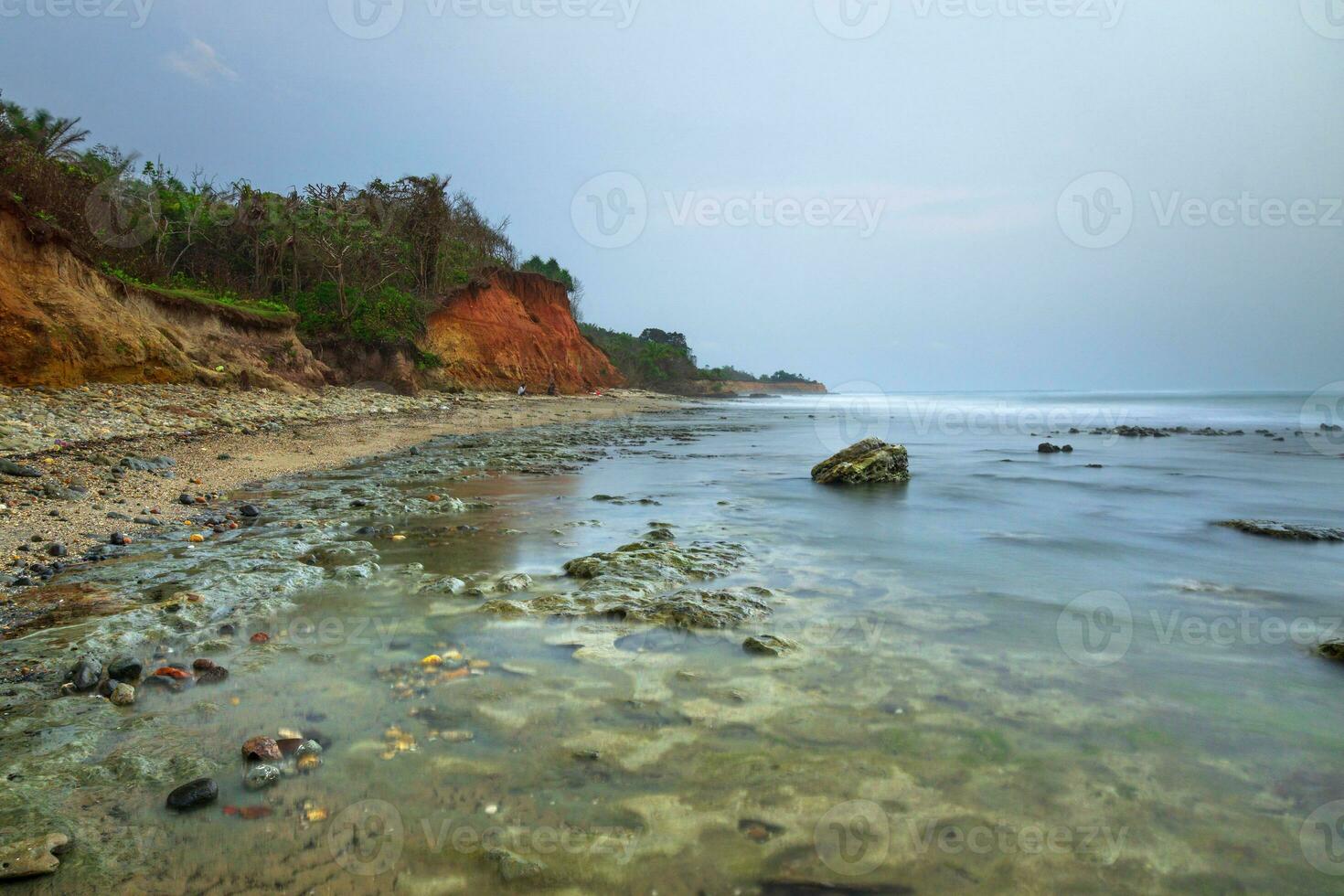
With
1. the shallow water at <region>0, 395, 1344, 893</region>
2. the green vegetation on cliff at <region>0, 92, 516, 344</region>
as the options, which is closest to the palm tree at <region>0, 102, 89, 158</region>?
the green vegetation on cliff at <region>0, 92, 516, 344</region>

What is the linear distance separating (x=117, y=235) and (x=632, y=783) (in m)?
27.8

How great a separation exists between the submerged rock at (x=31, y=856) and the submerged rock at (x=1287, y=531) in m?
10.6

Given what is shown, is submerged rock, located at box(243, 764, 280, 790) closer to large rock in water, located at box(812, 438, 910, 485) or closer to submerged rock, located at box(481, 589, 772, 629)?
submerged rock, located at box(481, 589, 772, 629)

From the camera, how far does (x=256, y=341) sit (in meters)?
20.2

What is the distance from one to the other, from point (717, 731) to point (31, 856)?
2.28 m

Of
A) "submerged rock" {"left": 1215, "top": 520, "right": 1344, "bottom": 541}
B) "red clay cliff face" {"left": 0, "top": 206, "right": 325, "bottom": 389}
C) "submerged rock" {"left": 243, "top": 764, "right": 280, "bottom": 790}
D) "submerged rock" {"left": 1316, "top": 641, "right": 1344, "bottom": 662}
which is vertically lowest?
"submerged rock" {"left": 243, "top": 764, "right": 280, "bottom": 790}

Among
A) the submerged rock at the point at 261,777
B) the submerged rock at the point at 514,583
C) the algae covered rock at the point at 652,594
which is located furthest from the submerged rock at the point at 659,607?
the submerged rock at the point at 261,777

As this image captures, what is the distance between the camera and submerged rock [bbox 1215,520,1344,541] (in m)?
7.52

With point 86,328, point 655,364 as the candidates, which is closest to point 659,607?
point 86,328

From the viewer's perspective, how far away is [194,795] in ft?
7.33

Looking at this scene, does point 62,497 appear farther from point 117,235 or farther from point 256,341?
point 117,235

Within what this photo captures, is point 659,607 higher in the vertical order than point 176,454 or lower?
lower

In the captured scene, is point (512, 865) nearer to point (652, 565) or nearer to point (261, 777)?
point (261, 777)

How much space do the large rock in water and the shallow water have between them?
5.10 m
